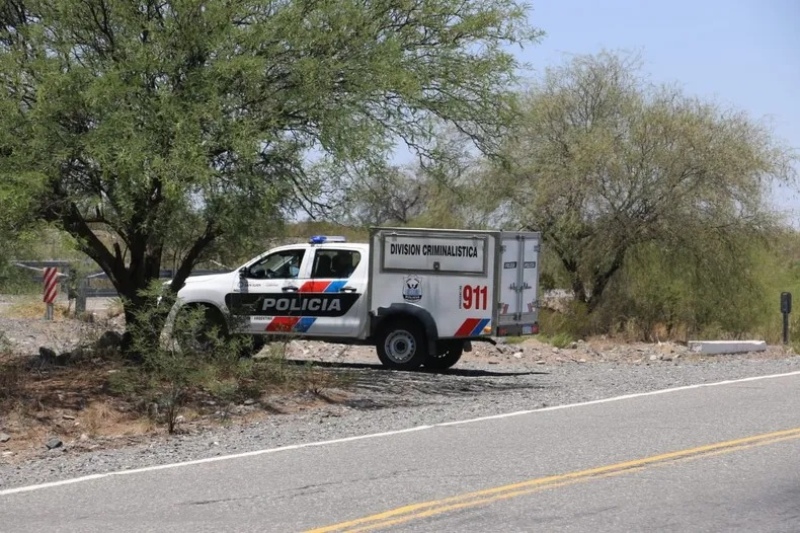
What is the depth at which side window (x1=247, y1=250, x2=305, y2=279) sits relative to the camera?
19.6 m

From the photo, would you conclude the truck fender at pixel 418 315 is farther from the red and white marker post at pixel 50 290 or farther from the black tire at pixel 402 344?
the red and white marker post at pixel 50 290

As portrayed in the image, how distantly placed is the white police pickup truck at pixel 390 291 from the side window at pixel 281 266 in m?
0.02

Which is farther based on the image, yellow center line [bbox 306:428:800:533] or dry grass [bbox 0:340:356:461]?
dry grass [bbox 0:340:356:461]

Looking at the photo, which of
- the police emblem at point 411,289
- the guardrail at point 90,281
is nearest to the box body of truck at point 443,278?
the police emblem at point 411,289

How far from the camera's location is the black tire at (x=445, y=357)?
19.9 meters

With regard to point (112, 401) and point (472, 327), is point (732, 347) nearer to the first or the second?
point (472, 327)

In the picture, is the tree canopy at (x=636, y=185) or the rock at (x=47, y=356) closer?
the rock at (x=47, y=356)

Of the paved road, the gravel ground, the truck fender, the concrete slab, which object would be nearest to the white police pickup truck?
the truck fender

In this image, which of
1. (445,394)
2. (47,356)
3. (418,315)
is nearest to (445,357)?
(418,315)

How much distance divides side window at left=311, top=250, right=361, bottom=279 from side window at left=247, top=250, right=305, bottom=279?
0.29m

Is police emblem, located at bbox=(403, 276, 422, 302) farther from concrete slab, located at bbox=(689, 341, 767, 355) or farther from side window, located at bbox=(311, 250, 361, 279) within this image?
concrete slab, located at bbox=(689, 341, 767, 355)

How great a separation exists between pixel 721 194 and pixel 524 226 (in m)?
4.74

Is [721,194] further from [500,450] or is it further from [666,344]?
[500,450]

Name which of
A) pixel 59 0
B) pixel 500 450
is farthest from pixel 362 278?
pixel 500 450
